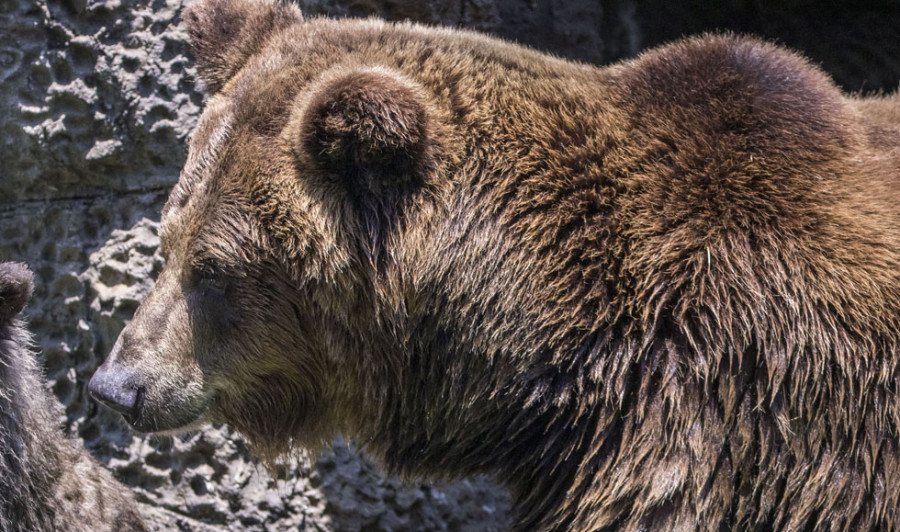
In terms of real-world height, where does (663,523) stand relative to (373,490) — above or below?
above

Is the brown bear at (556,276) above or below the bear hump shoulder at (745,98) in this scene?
below

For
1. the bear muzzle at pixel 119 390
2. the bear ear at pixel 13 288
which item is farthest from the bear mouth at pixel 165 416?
the bear ear at pixel 13 288

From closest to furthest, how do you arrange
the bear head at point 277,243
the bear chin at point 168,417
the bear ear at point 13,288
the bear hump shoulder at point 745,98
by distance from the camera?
the bear head at point 277,243, the bear hump shoulder at point 745,98, the bear chin at point 168,417, the bear ear at point 13,288

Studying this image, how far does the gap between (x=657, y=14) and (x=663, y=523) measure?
3.36 m

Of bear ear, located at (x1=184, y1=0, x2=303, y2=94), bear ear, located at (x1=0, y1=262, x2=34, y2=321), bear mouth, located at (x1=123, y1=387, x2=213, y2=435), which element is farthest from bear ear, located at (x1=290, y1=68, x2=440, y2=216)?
bear ear, located at (x1=0, y1=262, x2=34, y2=321)

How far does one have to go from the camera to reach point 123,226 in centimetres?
458

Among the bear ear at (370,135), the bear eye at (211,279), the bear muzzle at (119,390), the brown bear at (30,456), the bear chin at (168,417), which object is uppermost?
the bear ear at (370,135)

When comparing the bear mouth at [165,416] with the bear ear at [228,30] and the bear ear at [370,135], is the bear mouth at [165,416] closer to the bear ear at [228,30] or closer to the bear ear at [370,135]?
the bear ear at [370,135]

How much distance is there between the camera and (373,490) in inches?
177

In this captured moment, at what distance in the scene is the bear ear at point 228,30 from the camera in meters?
3.21

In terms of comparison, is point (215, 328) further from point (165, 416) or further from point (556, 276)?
point (556, 276)

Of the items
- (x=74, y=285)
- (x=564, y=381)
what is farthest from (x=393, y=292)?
(x=74, y=285)

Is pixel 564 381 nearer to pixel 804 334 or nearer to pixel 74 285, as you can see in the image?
pixel 804 334

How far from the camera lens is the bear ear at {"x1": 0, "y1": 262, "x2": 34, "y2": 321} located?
3.15m
